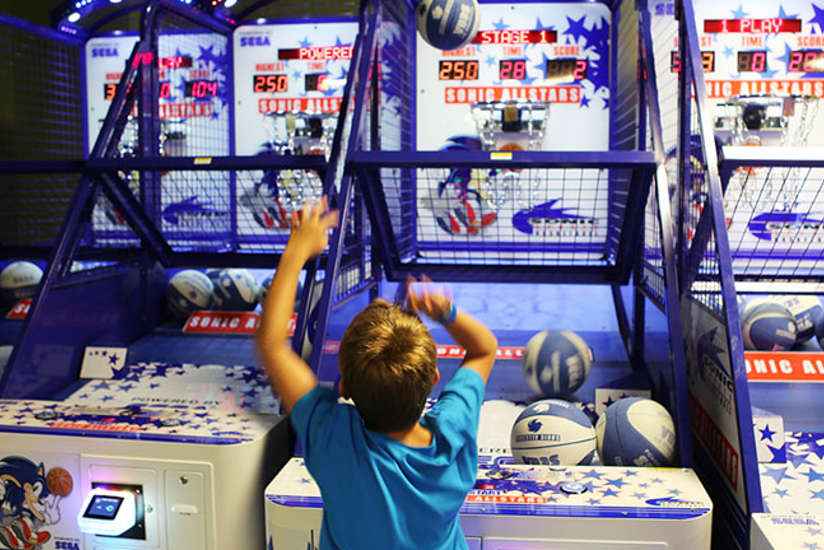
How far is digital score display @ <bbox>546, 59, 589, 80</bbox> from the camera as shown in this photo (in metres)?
4.46

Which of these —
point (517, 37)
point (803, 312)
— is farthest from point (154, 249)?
point (803, 312)

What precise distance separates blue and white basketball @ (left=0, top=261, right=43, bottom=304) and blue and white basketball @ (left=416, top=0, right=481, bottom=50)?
2.97 metres

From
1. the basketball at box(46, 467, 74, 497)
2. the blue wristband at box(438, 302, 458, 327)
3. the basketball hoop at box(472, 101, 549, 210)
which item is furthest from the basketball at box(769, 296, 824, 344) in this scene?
the basketball at box(46, 467, 74, 497)

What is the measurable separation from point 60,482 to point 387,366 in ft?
6.39

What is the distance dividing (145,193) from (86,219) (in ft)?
1.90

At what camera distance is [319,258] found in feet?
12.6

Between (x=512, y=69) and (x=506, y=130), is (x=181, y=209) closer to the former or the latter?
(x=506, y=130)

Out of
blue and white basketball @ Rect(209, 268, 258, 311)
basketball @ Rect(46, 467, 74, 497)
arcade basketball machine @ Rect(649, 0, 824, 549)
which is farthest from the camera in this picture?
blue and white basketball @ Rect(209, 268, 258, 311)

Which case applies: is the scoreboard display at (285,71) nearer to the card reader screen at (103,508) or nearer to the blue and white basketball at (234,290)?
the blue and white basketball at (234,290)

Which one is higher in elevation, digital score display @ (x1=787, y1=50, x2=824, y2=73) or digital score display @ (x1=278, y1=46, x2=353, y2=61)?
digital score display @ (x1=278, y1=46, x2=353, y2=61)

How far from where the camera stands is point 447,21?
353cm

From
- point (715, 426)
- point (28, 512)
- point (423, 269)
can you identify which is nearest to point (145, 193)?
point (423, 269)

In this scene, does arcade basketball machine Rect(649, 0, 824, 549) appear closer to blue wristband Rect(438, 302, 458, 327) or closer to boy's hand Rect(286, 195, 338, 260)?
blue wristband Rect(438, 302, 458, 327)

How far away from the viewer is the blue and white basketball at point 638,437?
8.69 ft
